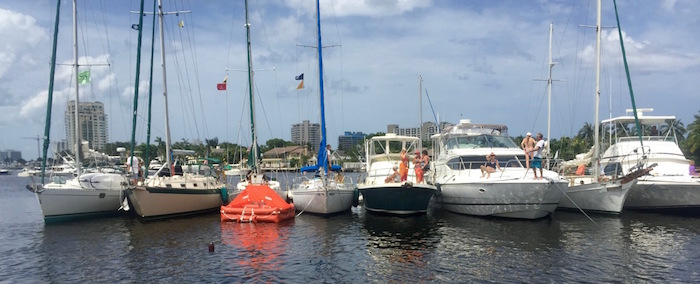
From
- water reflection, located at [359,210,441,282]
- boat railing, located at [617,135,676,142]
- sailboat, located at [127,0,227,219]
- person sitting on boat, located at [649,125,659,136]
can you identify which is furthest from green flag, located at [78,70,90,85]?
person sitting on boat, located at [649,125,659,136]

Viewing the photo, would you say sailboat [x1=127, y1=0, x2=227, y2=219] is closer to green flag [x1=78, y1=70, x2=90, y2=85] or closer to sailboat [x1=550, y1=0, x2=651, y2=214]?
green flag [x1=78, y1=70, x2=90, y2=85]

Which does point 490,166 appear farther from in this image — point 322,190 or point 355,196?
point 322,190

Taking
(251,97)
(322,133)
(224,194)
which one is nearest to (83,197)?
(224,194)

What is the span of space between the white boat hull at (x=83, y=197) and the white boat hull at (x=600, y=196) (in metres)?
22.4

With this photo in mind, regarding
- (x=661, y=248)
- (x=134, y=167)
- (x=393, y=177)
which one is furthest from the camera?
(x=134, y=167)

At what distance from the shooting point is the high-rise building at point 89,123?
27.5m

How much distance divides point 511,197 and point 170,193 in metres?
16.2

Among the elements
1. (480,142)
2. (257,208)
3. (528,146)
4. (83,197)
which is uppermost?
(480,142)

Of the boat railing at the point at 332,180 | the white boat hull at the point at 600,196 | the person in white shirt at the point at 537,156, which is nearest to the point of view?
the person in white shirt at the point at 537,156

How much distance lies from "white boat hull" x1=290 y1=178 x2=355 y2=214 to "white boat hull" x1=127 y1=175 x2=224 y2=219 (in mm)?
4777

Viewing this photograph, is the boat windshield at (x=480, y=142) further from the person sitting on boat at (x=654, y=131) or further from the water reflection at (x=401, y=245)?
the person sitting on boat at (x=654, y=131)

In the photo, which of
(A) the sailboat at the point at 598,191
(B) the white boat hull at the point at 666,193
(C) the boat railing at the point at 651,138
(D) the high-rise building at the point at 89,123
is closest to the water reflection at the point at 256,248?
(D) the high-rise building at the point at 89,123

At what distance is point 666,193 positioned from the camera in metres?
23.9

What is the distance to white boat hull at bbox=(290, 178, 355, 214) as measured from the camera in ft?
80.1
